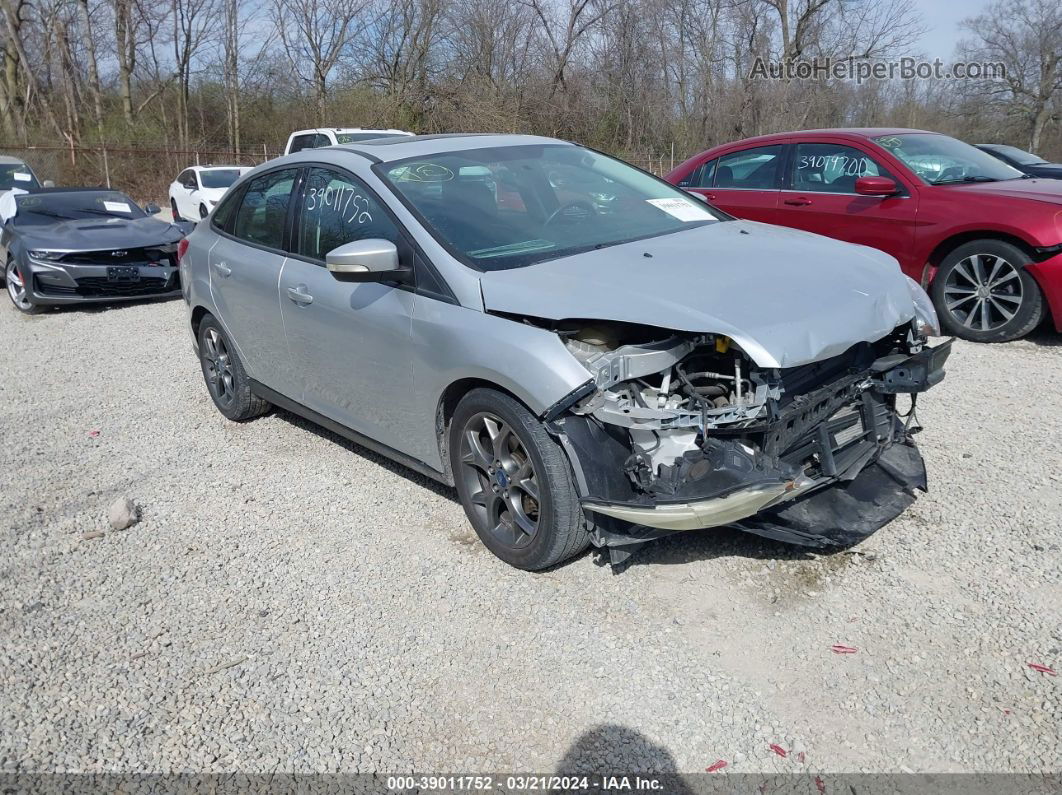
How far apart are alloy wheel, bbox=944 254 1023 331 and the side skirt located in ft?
15.8

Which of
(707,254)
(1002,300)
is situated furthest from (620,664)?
(1002,300)

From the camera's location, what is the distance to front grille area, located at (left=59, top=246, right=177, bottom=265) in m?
9.57

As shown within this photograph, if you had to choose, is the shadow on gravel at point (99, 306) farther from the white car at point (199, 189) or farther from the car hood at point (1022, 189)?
the car hood at point (1022, 189)

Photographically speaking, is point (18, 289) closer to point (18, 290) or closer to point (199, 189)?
point (18, 290)

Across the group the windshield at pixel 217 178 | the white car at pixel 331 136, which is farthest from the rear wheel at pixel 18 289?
the windshield at pixel 217 178

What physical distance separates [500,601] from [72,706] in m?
1.58

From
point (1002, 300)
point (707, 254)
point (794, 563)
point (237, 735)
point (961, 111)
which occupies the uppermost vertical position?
point (961, 111)

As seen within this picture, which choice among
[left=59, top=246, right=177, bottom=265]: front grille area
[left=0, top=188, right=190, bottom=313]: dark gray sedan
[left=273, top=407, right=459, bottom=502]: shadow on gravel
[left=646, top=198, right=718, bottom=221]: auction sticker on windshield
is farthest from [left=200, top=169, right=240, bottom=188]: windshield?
[left=646, top=198, right=718, bottom=221]: auction sticker on windshield

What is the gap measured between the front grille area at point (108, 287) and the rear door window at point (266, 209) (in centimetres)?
539

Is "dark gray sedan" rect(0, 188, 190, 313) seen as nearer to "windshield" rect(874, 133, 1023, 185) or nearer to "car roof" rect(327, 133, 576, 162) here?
"car roof" rect(327, 133, 576, 162)

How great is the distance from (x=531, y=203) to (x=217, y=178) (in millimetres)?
17064

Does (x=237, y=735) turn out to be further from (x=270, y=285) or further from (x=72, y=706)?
(x=270, y=285)

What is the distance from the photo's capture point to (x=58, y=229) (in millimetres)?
10000

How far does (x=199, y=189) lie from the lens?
18.6 meters
